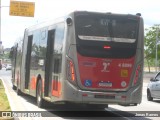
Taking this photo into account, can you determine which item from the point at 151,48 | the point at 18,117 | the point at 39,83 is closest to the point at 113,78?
the point at 18,117

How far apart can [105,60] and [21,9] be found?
2135 centimetres

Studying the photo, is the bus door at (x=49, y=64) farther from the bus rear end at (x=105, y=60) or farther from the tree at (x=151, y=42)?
the tree at (x=151, y=42)

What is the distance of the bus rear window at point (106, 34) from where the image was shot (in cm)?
1379

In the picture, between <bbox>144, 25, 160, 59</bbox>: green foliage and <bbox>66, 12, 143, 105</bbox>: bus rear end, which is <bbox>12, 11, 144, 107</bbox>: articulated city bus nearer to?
<bbox>66, 12, 143, 105</bbox>: bus rear end

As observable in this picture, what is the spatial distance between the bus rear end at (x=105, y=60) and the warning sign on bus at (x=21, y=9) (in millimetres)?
20260

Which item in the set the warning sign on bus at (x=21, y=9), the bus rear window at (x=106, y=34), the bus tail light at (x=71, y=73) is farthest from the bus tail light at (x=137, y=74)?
the warning sign on bus at (x=21, y=9)

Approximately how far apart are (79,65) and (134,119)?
2.41 m

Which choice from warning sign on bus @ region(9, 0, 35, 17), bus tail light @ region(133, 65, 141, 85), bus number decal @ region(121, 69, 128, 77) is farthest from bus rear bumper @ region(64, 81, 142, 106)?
warning sign on bus @ region(9, 0, 35, 17)

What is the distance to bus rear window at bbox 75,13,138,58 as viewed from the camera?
13.8 metres

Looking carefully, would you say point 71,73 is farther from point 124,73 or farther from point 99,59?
point 124,73

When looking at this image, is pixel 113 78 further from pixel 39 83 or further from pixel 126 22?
pixel 39 83

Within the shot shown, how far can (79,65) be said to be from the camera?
13641mm

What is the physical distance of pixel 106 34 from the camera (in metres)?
13.9

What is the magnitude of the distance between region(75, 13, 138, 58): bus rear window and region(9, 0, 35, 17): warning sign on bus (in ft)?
66.4
